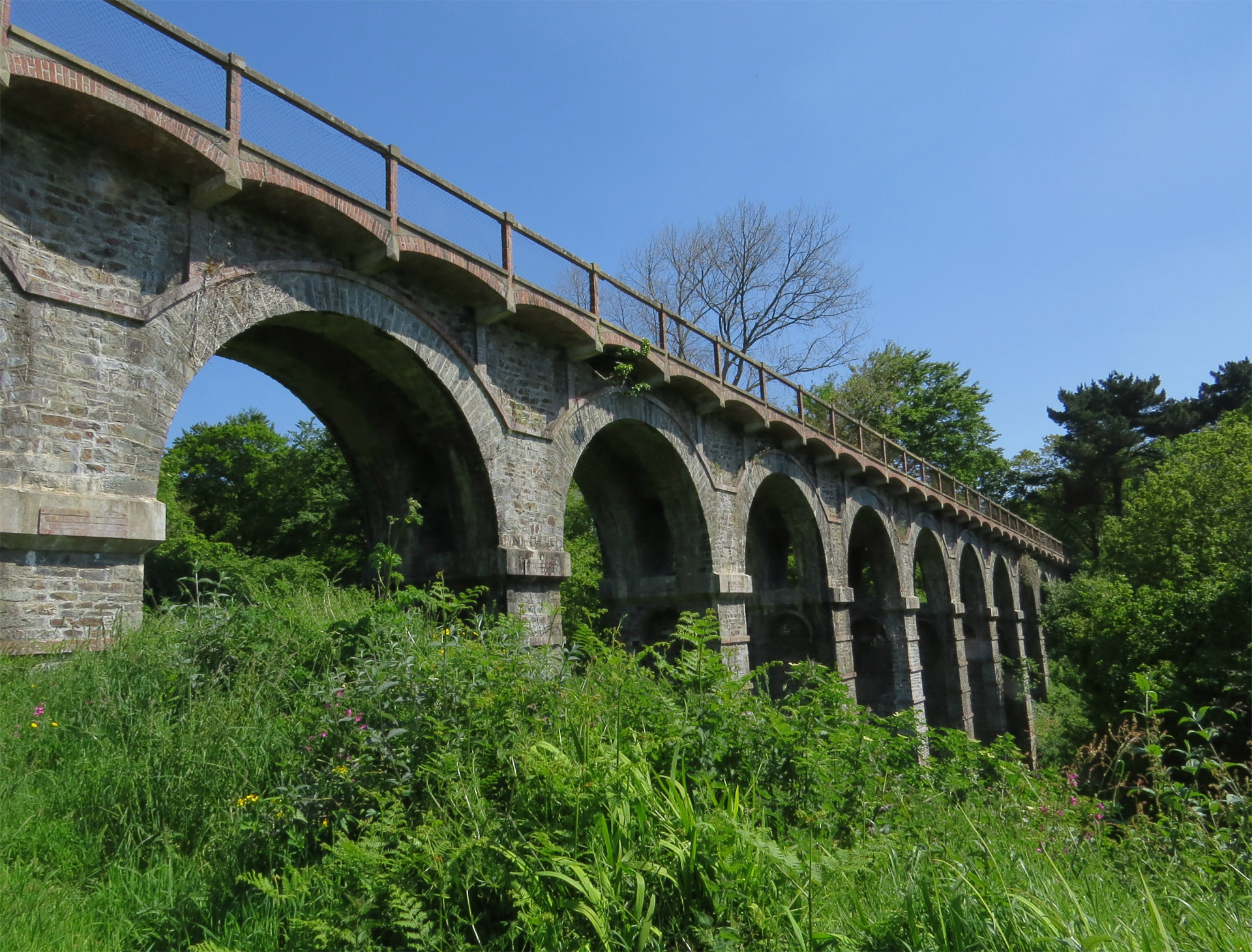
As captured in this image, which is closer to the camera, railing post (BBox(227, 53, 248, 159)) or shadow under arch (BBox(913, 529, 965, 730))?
railing post (BBox(227, 53, 248, 159))

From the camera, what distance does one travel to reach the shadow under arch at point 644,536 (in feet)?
41.8

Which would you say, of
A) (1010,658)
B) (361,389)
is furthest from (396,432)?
(1010,658)

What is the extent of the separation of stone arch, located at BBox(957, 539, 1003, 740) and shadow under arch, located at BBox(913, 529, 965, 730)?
3129 mm

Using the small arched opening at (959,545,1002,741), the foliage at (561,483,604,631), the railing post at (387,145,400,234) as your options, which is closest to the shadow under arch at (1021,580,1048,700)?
the small arched opening at (959,545,1002,741)

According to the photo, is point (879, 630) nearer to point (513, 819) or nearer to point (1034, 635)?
point (513, 819)

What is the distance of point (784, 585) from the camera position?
711 inches

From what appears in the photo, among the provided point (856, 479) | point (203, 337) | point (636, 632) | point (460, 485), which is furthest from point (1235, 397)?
point (203, 337)

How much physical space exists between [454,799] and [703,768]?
3.80 feet

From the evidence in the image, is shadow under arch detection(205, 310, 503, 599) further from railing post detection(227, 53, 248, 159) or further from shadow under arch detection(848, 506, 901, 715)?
shadow under arch detection(848, 506, 901, 715)

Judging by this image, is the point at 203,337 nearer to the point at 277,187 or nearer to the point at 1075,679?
the point at 277,187

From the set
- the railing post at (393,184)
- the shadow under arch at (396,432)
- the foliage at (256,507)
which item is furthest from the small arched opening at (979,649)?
the railing post at (393,184)

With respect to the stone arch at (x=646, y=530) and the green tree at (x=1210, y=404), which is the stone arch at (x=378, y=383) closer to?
the stone arch at (x=646, y=530)

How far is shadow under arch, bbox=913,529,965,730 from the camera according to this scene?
23.6m

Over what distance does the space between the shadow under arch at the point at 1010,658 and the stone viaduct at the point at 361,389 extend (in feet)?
51.3
